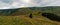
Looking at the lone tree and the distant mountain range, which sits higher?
the distant mountain range

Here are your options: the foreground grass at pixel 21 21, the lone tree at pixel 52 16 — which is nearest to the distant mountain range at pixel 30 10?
the lone tree at pixel 52 16

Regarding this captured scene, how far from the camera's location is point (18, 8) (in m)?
1.09

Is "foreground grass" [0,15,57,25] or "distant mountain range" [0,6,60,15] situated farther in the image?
"distant mountain range" [0,6,60,15]

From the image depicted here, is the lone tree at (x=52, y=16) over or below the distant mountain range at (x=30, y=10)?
below

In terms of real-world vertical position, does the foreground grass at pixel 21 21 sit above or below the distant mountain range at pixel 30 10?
below

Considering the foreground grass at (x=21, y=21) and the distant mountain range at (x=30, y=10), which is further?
the distant mountain range at (x=30, y=10)

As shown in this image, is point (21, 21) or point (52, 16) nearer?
point (21, 21)

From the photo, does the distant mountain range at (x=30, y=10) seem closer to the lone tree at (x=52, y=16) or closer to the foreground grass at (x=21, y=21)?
the lone tree at (x=52, y=16)

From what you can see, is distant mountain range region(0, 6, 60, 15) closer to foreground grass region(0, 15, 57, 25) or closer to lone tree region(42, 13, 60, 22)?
lone tree region(42, 13, 60, 22)

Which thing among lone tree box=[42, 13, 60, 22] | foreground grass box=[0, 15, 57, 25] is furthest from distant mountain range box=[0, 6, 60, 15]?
foreground grass box=[0, 15, 57, 25]

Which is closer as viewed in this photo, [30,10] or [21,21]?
[21,21]

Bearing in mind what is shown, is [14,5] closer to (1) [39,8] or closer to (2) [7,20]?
(1) [39,8]

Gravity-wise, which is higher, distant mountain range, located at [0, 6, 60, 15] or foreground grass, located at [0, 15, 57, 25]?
distant mountain range, located at [0, 6, 60, 15]

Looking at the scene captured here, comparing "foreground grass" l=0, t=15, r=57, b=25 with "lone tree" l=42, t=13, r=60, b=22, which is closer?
"foreground grass" l=0, t=15, r=57, b=25
